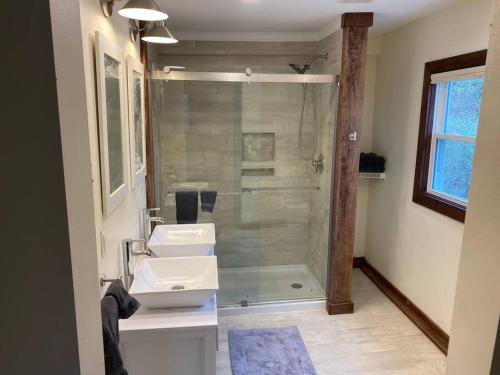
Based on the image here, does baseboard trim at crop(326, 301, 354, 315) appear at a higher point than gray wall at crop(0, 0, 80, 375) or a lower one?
lower

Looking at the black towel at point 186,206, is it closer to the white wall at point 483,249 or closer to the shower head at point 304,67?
the shower head at point 304,67

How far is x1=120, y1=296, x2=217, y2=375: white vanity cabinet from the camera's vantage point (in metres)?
1.69

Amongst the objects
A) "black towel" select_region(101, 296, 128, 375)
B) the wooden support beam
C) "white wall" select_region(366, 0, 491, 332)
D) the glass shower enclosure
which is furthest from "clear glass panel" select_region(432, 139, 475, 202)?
"black towel" select_region(101, 296, 128, 375)

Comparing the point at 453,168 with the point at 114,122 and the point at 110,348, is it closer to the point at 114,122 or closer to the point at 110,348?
the point at 114,122

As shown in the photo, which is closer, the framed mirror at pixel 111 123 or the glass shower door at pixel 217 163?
Answer: the framed mirror at pixel 111 123

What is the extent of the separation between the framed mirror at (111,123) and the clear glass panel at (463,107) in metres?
2.30

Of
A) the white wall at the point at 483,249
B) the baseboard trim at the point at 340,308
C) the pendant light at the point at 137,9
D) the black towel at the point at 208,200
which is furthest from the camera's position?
the black towel at the point at 208,200

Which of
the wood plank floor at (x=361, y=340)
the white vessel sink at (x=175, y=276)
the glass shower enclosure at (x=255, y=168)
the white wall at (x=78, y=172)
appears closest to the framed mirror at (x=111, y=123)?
the white vessel sink at (x=175, y=276)

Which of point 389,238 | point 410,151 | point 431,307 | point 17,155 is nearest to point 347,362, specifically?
point 431,307

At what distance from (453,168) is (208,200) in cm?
210

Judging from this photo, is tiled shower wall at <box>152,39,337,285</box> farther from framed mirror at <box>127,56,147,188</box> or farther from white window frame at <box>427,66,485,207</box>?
white window frame at <box>427,66,485,207</box>

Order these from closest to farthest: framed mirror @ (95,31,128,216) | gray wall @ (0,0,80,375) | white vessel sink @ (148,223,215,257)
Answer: gray wall @ (0,0,80,375)
framed mirror @ (95,31,128,216)
white vessel sink @ (148,223,215,257)

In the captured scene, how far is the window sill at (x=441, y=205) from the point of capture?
2633 mm

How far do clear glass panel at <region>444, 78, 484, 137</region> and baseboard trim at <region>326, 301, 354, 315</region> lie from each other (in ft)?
5.43
